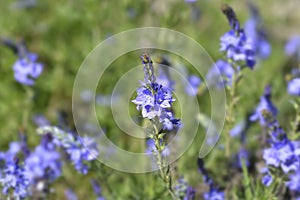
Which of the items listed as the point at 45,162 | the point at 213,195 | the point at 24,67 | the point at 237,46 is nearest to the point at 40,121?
the point at 24,67

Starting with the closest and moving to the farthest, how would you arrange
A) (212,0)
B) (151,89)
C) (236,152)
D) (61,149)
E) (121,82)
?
1. (151,89)
2. (61,149)
3. (236,152)
4. (121,82)
5. (212,0)

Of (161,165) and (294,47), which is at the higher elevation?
(294,47)

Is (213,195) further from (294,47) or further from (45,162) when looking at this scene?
(294,47)

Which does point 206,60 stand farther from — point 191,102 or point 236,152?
point 236,152

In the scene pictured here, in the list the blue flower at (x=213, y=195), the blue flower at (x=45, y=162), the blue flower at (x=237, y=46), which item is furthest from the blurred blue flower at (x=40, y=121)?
the blue flower at (x=237, y=46)

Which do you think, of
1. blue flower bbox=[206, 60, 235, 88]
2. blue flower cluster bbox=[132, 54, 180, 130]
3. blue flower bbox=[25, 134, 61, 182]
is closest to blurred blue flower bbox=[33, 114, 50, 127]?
blue flower bbox=[25, 134, 61, 182]

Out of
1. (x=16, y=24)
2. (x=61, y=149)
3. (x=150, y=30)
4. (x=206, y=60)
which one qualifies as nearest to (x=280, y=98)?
(x=206, y=60)
